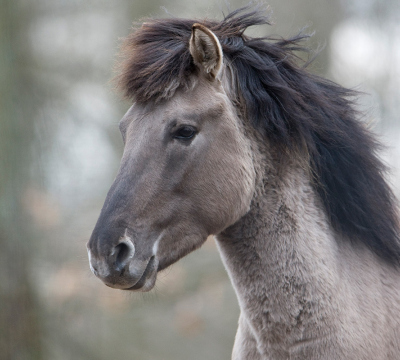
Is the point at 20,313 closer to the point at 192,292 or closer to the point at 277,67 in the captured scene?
the point at 192,292

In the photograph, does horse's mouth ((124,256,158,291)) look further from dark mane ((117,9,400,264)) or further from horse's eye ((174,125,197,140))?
dark mane ((117,9,400,264))

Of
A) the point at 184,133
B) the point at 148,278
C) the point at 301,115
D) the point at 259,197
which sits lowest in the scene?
the point at 148,278

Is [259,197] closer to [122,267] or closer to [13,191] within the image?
[122,267]

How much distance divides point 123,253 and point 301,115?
1.06 metres

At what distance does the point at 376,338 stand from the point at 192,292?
5.74 meters

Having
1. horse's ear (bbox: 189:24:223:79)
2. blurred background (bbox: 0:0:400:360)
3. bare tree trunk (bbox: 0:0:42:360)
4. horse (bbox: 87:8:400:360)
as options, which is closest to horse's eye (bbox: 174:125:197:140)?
horse (bbox: 87:8:400:360)

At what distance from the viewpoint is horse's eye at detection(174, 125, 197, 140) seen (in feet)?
7.20

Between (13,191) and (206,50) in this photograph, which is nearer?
(206,50)

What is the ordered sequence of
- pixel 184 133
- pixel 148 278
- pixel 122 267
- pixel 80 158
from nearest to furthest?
1. pixel 122 267
2. pixel 148 278
3. pixel 184 133
4. pixel 80 158

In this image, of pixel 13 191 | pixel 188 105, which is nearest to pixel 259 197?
pixel 188 105

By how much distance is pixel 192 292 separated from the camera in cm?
764

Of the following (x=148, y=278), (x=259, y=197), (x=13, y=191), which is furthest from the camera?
(x=13, y=191)

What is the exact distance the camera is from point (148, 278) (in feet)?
6.86

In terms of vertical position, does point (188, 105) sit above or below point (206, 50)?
below
